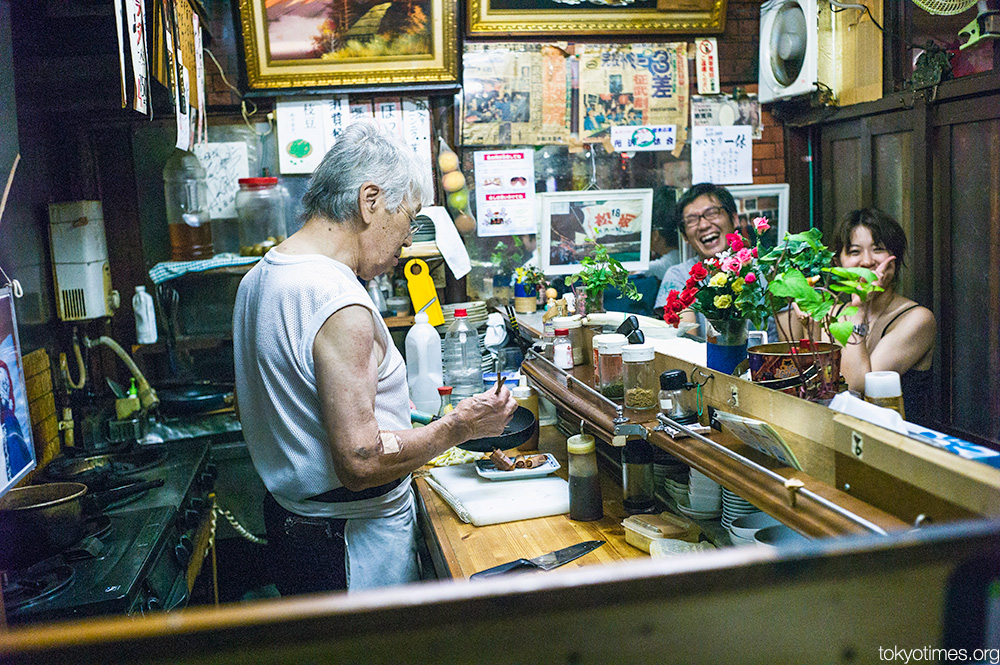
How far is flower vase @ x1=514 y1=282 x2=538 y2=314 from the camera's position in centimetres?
405

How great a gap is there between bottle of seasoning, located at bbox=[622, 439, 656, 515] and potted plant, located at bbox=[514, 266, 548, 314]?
1944mm

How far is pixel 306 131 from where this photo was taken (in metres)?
3.99

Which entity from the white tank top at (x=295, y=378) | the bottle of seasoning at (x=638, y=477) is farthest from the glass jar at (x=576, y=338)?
the white tank top at (x=295, y=378)

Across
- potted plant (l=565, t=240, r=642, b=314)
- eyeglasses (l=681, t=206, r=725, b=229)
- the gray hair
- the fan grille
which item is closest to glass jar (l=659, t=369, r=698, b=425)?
the gray hair

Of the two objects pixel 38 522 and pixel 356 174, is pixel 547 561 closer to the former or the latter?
pixel 356 174

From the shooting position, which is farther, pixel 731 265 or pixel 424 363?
pixel 424 363

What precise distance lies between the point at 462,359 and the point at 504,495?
4.50 ft

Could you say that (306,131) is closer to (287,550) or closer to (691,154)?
(691,154)

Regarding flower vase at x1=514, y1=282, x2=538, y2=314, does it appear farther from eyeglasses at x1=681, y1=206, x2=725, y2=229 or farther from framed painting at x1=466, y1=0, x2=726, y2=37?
framed painting at x1=466, y1=0, x2=726, y2=37

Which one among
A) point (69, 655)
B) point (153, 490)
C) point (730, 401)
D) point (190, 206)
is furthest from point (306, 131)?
point (69, 655)

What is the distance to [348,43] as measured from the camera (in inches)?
154

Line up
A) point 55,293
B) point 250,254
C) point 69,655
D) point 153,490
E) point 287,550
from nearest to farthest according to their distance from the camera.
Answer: point 69,655
point 287,550
point 153,490
point 55,293
point 250,254

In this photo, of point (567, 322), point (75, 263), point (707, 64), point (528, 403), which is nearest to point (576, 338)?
point (567, 322)

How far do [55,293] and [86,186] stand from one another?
63 cm
